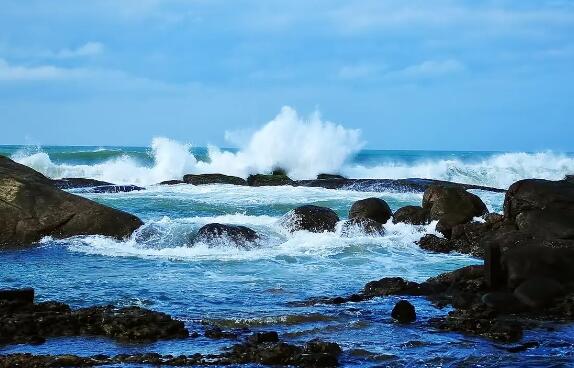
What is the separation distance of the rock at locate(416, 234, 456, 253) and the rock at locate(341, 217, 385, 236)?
1.35m

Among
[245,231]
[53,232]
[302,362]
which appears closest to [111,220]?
[53,232]

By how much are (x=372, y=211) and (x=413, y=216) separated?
109 cm

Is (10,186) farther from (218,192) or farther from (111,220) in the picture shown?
(218,192)

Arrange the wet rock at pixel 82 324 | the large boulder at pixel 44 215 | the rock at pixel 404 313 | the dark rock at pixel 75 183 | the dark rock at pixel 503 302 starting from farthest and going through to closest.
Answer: the dark rock at pixel 75 183
the large boulder at pixel 44 215
the dark rock at pixel 503 302
the rock at pixel 404 313
the wet rock at pixel 82 324

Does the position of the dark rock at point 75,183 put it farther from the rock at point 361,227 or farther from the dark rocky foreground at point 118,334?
the dark rocky foreground at point 118,334

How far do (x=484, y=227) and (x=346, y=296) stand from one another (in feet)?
23.3

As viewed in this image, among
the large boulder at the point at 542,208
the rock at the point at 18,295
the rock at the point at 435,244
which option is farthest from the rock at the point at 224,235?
the rock at the point at 18,295

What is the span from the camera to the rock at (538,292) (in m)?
10.2

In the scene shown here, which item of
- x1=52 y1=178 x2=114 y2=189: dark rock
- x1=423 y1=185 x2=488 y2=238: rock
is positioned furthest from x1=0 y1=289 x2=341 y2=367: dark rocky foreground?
x1=52 y1=178 x2=114 y2=189: dark rock

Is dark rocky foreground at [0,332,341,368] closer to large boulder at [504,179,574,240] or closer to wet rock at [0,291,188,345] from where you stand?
wet rock at [0,291,188,345]

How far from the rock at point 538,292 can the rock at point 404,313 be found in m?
1.68

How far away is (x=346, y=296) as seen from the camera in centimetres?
1125

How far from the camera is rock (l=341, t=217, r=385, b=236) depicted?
18.3 metres

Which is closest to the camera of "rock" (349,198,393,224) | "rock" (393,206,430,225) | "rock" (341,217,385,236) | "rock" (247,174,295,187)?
"rock" (341,217,385,236)
